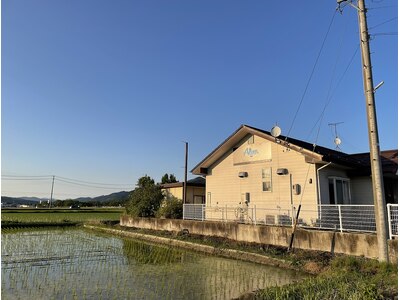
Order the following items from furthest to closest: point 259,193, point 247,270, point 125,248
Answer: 1. point 259,193
2. point 125,248
3. point 247,270

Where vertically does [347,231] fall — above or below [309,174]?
below

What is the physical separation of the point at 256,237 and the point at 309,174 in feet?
10.8

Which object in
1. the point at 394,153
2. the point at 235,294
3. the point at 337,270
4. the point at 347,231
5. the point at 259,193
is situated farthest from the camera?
the point at 394,153

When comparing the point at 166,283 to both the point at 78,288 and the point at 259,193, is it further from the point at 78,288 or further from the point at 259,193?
the point at 259,193

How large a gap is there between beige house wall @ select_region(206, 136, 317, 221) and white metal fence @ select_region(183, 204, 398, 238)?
0.42ft

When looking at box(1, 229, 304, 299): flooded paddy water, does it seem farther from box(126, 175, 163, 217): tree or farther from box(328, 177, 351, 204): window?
box(126, 175, 163, 217): tree

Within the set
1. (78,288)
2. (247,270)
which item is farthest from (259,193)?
(78,288)

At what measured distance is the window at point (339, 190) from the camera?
13656 mm

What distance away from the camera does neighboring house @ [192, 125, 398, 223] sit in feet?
42.9

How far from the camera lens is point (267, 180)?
14.8 meters

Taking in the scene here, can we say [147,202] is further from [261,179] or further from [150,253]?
[261,179]

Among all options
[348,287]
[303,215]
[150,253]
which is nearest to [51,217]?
[150,253]

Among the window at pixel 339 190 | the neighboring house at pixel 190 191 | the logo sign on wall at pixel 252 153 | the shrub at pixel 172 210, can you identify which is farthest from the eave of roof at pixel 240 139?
the neighboring house at pixel 190 191

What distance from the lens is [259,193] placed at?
49.0 feet
